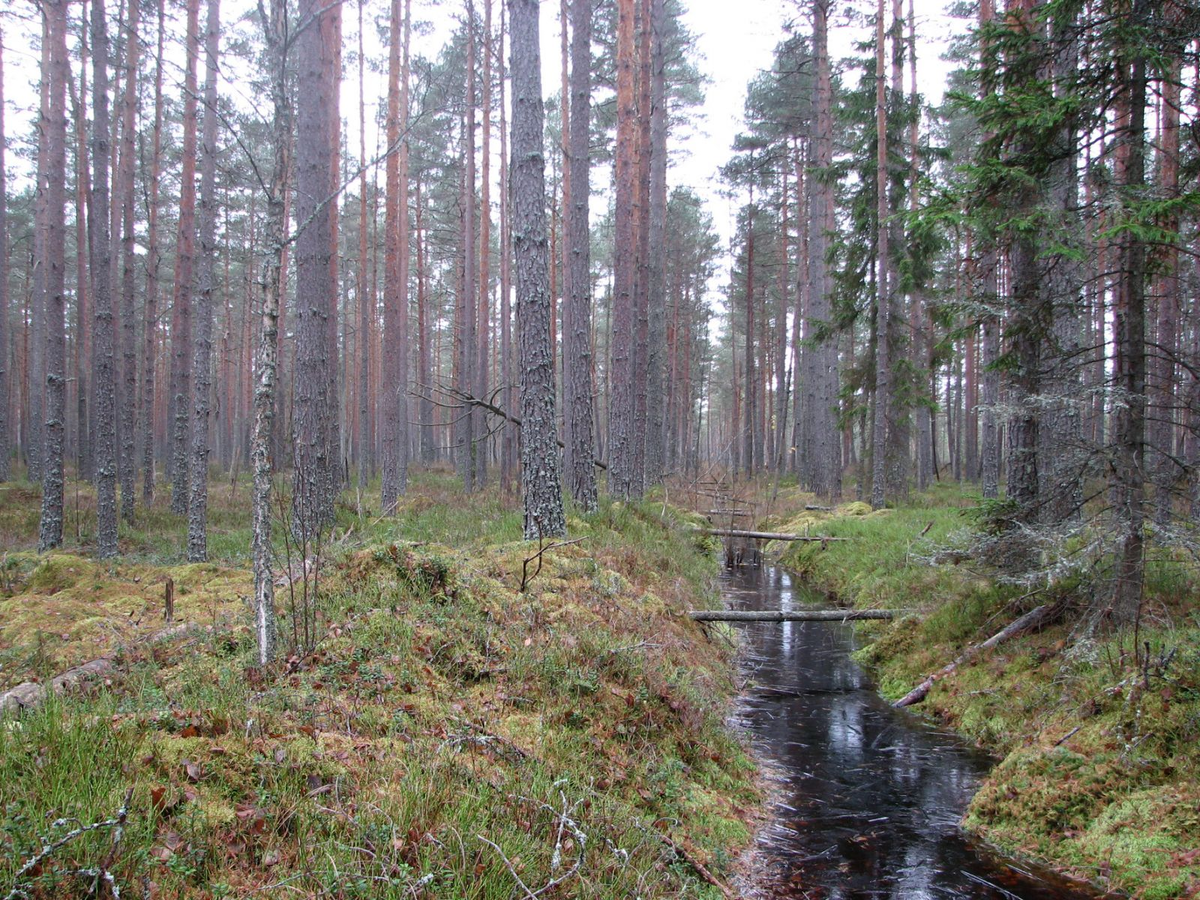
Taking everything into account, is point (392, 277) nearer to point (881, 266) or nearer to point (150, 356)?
point (150, 356)

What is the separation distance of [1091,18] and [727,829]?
7962 mm

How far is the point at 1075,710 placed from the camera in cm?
560

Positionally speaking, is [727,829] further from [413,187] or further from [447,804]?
[413,187]

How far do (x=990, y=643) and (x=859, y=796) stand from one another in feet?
9.31

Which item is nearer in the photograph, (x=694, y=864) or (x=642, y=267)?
(x=694, y=864)

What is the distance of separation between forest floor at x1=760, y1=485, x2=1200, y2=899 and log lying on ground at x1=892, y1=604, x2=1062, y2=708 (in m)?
0.07

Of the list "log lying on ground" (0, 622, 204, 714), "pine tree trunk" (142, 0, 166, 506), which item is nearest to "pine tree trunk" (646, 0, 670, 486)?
"pine tree trunk" (142, 0, 166, 506)

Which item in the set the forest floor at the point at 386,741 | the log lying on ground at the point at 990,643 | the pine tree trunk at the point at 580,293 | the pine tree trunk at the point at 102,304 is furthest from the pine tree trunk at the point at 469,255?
the log lying on ground at the point at 990,643

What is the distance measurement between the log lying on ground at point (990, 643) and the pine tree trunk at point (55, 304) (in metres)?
12.1

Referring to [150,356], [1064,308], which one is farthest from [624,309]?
[150,356]

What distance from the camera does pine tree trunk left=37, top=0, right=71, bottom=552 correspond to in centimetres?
1074

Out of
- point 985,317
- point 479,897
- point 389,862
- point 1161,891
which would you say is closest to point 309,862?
point 389,862

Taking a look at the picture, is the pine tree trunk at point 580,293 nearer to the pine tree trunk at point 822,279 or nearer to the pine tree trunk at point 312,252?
the pine tree trunk at point 312,252

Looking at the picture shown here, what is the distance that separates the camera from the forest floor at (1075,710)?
4.34 meters
